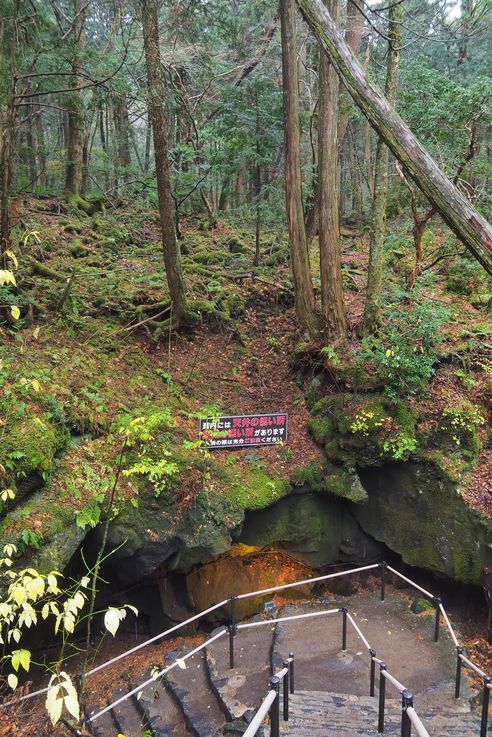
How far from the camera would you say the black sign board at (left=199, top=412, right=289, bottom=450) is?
8305 mm

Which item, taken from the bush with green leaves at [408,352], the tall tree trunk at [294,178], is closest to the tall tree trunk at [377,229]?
the bush with green leaves at [408,352]

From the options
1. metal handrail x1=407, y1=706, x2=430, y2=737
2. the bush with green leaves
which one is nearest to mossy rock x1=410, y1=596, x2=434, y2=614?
the bush with green leaves

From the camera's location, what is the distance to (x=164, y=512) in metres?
7.63

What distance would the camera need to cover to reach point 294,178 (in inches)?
362

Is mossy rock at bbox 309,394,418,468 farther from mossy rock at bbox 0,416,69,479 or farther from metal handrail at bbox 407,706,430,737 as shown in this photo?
metal handrail at bbox 407,706,430,737

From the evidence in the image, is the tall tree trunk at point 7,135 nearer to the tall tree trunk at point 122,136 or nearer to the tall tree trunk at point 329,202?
the tall tree trunk at point 329,202

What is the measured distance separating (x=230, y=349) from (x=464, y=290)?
20.2 feet

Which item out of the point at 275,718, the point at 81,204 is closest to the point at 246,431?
the point at 275,718

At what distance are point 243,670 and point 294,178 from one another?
867cm

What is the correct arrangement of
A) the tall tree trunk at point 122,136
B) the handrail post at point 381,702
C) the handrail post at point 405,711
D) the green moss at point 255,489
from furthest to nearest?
the tall tree trunk at point 122,136 → the green moss at point 255,489 → the handrail post at point 381,702 → the handrail post at point 405,711

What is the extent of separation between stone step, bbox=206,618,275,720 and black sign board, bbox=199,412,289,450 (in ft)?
10.1

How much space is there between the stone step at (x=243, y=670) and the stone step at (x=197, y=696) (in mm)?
135

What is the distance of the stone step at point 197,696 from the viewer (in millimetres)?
5879

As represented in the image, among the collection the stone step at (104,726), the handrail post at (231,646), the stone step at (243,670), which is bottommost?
the stone step at (104,726)
